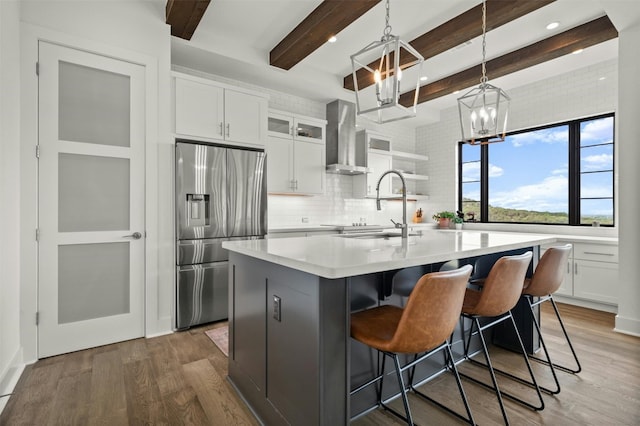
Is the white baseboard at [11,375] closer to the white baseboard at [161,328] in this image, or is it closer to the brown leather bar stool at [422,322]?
the white baseboard at [161,328]

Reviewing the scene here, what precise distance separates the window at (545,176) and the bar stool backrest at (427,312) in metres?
4.20

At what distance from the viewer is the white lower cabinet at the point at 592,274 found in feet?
12.0

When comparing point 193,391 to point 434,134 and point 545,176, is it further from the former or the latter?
point 434,134

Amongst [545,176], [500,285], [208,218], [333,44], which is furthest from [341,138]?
[500,285]

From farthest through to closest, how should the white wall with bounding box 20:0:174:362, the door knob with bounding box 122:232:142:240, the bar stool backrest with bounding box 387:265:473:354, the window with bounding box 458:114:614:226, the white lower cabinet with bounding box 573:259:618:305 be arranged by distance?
the window with bounding box 458:114:614:226, the white lower cabinet with bounding box 573:259:618:305, the door knob with bounding box 122:232:142:240, the white wall with bounding box 20:0:174:362, the bar stool backrest with bounding box 387:265:473:354

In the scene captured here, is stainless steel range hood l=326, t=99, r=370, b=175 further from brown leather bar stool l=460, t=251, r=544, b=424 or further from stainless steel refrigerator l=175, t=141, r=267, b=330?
brown leather bar stool l=460, t=251, r=544, b=424

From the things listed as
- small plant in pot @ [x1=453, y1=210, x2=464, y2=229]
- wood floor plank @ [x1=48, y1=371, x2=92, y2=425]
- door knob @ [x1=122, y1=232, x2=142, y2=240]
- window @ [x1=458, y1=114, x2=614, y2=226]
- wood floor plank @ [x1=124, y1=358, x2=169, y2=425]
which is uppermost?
window @ [x1=458, y1=114, x2=614, y2=226]

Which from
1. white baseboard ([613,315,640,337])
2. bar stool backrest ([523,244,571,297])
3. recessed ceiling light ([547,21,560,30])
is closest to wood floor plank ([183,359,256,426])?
bar stool backrest ([523,244,571,297])

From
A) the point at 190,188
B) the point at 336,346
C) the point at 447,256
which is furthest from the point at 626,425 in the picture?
the point at 190,188

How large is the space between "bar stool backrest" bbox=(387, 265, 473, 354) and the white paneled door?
2.55 m

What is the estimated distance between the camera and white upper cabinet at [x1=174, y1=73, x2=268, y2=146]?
3.26m

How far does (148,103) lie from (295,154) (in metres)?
1.93

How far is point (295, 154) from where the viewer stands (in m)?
4.47

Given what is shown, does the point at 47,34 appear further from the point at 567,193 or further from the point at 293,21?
the point at 567,193
